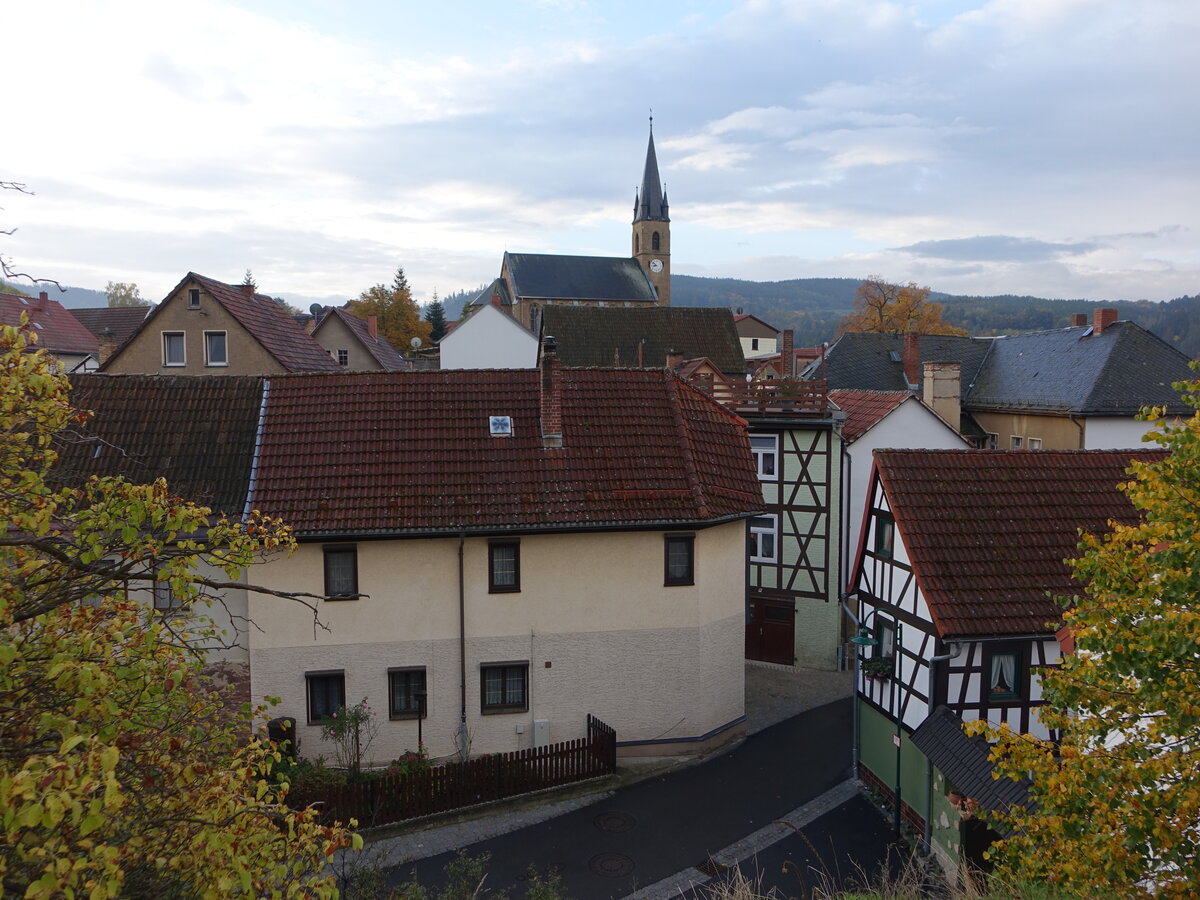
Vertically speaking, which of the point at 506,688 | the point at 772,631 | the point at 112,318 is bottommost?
the point at 772,631

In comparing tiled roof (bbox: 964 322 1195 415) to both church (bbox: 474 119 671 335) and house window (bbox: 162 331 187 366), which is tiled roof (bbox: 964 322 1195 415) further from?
church (bbox: 474 119 671 335)

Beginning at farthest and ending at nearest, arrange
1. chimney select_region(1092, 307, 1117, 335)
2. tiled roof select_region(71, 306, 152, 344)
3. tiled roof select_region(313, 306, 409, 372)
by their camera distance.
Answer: tiled roof select_region(71, 306, 152, 344) < tiled roof select_region(313, 306, 409, 372) < chimney select_region(1092, 307, 1117, 335)

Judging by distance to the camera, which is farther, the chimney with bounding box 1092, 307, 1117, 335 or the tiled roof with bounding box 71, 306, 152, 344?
the tiled roof with bounding box 71, 306, 152, 344

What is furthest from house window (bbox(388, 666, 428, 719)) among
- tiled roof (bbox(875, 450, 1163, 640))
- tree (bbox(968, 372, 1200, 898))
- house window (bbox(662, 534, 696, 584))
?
tree (bbox(968, 372, 1200, 898))

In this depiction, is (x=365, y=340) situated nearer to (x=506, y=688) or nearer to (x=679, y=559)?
(x=506, y=688)

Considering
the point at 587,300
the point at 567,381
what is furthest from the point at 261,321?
the point at 587,300

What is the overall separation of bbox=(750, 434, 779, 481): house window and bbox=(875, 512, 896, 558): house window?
7.51 m

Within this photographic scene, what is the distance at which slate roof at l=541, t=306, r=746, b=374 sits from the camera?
49594mm

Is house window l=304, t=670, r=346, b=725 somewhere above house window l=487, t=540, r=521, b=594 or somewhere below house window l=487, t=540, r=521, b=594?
below

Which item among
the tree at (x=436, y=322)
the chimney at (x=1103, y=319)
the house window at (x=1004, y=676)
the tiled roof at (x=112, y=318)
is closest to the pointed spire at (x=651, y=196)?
the tree at (x=436, y=322)

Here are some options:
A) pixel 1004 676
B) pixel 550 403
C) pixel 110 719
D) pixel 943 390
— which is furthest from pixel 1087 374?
pixel 110 719

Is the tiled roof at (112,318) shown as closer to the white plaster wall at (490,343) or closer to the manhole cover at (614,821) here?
the white plaster wall at (490,343)

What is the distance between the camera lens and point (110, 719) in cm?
506

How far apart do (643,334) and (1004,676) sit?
37442 millimetres
